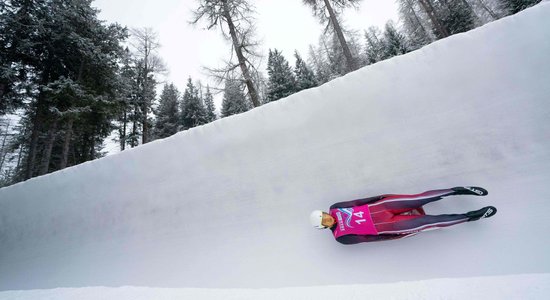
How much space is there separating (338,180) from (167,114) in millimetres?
17719

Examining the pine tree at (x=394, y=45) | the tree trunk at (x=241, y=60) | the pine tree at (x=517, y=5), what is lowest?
the tree trunk at (x=241, y=60)

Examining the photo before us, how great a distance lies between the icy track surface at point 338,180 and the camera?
199 cm

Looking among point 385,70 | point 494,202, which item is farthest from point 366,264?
point 385,70

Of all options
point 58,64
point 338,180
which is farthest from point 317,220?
point 58,64

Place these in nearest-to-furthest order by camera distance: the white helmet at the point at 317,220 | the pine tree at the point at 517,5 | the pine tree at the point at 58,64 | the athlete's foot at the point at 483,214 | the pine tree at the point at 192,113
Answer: the athlete's foot at the point at 483,214, the white helmet at the point at 317,220, the pine tree at the point at 58,64, the pine tree at the point at 517,5, the pine tree at the point at 192,113

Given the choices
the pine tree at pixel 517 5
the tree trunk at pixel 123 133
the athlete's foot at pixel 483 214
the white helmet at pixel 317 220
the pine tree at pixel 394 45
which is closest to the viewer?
the athlete's foot at pixel 483 214

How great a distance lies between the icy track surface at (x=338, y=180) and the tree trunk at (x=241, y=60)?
400cm

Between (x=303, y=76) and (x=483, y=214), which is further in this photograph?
(x=303, y=76)

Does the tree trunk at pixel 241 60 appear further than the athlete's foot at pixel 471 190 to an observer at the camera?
Yes

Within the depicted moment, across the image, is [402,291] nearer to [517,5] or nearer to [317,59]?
[517,5]

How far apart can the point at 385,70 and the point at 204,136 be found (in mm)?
2267

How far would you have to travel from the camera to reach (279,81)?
15016 mm

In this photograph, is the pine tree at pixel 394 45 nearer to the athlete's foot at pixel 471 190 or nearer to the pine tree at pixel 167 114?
the athlete's foot at pixel 471 190

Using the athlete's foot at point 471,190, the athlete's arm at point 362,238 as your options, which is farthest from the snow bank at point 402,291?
the athlete's foot at point 471,190
